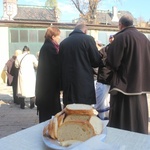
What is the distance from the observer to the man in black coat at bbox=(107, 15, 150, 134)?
2.62 meters

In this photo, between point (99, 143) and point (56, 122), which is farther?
point (56, 122)

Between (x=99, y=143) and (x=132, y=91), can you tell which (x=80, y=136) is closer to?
(x=99, y=143)

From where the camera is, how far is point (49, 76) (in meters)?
3.04

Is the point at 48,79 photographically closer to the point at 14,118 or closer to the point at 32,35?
the point at 14,118

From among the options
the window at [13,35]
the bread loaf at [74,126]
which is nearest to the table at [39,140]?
the bread loaf at [74,126]

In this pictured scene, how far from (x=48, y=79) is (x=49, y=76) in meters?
0.04

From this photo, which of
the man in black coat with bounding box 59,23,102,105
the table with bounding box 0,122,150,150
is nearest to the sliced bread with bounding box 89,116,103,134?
the table with bounding box 0,122,150,150

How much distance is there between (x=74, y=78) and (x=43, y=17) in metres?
41.9

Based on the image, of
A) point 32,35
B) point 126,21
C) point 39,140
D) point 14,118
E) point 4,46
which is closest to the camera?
point 39,140

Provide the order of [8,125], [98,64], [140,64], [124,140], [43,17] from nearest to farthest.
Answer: [124,140] < [140,64] < [98,64] < [8,125] < [43,17]

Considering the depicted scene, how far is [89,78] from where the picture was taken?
115 inches

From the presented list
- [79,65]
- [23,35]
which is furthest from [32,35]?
[79,65]

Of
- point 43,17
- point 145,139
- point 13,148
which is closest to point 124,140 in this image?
point 145,139

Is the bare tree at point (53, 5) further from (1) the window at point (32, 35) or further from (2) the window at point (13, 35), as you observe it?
(2) the window at point (13, 35)
